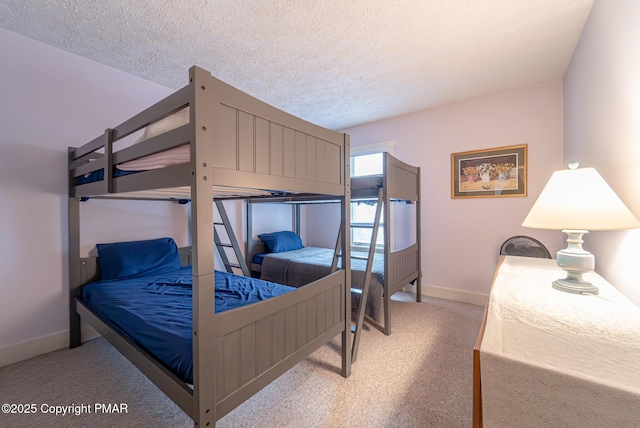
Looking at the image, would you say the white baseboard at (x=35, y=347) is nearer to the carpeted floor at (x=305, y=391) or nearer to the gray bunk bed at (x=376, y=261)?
the carpeted floor at (x=305, y=391)

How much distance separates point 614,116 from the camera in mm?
1444

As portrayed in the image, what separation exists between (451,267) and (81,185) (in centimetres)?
393

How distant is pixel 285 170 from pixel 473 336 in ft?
7.62

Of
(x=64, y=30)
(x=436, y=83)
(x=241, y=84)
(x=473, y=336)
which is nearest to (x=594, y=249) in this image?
(x=473, y=336)

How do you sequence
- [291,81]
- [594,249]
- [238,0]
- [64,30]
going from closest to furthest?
1. [238,0]
2. [594,249]
3. [64,30]
4. [291,81]

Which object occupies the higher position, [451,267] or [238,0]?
[238,0]

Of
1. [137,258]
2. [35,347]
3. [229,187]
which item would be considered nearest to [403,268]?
[229,187]

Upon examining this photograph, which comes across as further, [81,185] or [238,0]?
[81,185]

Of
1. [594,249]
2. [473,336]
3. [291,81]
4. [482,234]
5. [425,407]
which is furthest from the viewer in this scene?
[482,234]

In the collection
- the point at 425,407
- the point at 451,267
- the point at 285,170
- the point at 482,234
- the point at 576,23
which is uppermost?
the point at 576,23

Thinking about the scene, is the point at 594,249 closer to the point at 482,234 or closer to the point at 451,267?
the point at 482,234

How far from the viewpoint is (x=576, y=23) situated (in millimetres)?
1870

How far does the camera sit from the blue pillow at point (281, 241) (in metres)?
3.74

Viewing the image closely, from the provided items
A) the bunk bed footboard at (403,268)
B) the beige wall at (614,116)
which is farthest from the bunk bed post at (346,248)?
the beige wall at (614,116)
